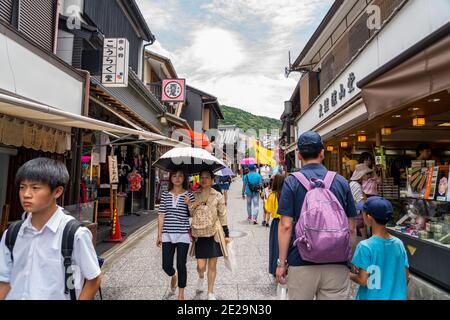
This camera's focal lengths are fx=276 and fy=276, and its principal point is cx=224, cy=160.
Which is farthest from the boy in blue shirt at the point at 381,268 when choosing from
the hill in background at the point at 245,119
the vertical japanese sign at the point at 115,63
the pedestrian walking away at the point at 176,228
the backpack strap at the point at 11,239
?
the hill in background at the point at 245,119

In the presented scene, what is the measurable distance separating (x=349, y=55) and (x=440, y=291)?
25.6ft

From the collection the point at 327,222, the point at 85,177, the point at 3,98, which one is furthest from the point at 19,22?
the point at 327,222

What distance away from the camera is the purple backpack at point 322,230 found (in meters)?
2.16

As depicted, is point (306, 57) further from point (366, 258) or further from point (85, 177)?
point (366, 258)

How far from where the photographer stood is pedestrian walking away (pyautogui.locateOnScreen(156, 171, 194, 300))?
12.9ft

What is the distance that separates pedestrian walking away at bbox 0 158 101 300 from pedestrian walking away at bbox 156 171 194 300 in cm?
212

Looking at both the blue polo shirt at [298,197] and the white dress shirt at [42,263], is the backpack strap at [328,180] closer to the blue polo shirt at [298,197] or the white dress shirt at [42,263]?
the blue polo shirt at [298,197]

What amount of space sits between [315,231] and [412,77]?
8.37ft

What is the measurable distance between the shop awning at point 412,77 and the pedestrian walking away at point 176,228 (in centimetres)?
316

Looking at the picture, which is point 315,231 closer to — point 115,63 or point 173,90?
point 115,63

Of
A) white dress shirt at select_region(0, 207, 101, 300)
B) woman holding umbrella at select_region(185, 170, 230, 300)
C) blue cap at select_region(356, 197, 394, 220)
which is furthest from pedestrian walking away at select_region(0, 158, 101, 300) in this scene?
blue cap at select_region(356, 197, 394, 220)

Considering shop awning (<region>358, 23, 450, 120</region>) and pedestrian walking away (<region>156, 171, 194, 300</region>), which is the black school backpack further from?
shop awning (<region>358, 23, 450, 120</region>)

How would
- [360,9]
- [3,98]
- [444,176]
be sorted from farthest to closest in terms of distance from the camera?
[360,9] < [444,176] < [3,98]
